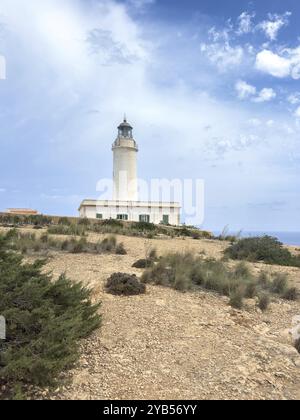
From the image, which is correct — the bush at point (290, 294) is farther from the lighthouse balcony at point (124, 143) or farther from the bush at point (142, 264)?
the lighthouse balcony at point (124, 143)

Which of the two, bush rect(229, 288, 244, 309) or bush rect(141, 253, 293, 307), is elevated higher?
bush rect(141, 253, 293, 307)

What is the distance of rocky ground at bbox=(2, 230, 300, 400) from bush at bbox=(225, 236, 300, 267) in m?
8.10

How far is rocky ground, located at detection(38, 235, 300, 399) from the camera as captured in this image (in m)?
4.99

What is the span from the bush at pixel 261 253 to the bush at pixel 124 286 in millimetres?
8919

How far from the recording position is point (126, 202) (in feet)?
122

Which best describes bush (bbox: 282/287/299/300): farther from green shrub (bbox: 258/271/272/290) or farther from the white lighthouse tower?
the white lighthouse tower

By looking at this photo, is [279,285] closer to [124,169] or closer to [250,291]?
[250,291]

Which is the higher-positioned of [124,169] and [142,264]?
[124,169]

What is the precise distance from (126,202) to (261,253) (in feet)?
69.4

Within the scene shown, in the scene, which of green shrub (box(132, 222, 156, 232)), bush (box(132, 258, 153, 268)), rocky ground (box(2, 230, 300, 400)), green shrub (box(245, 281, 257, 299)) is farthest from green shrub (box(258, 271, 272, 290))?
green shrub (box(132, 222, 156, 232))

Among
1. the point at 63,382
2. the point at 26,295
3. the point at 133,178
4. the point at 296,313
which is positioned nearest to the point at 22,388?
the point at 63,382

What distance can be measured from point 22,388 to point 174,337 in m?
2.48

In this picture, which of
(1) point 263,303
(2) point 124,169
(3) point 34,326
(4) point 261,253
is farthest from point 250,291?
(2) point 124,169
